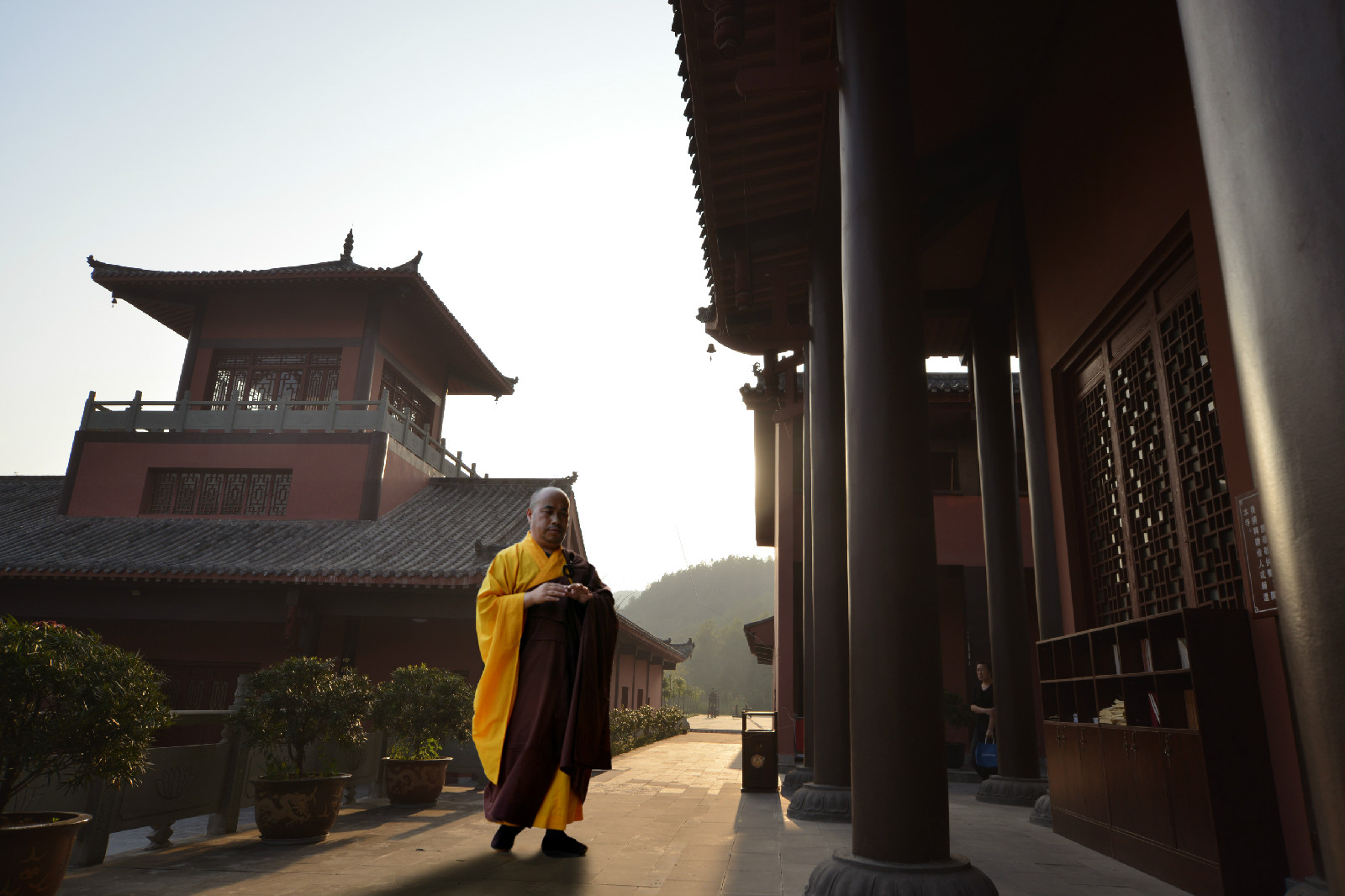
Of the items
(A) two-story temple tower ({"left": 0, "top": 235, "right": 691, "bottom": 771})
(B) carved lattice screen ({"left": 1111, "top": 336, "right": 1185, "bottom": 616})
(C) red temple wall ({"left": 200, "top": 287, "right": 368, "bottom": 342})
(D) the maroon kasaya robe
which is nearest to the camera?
(D) the maroon kasaya robe

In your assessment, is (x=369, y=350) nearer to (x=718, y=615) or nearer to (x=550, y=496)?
(x=550, y=496)

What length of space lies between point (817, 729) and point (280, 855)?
3559 mm

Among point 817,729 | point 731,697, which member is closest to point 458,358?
point 817,729

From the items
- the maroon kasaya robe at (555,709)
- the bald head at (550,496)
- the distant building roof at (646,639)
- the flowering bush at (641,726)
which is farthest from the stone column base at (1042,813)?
the flowering bush at (641,726)

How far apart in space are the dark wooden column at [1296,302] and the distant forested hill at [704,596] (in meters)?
88.9

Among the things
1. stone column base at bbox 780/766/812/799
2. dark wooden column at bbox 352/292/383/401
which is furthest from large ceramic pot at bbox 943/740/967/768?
dark wooden column at bbox 352/292/383/401

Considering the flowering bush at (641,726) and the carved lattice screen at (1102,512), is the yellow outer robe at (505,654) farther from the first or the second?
the flowering bush at (641,726)

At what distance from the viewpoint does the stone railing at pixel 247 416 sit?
14945 mm

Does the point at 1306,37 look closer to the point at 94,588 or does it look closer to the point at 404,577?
the point at 404,577

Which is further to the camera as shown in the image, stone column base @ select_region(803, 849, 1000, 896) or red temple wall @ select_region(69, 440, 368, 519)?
red temple wall @ select_region(69, 440, 368, 519)

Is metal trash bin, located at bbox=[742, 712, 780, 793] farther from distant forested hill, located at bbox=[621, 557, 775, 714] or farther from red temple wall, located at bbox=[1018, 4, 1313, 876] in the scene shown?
distant forested hill, located at bbox=[621, 557, 775, 714]

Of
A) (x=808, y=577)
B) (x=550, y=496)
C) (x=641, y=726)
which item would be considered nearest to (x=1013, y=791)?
(x=808, y=577)

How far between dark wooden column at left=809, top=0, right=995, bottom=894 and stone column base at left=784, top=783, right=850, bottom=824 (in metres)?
2.75

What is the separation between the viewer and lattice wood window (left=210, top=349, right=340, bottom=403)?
52.1 ft
